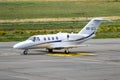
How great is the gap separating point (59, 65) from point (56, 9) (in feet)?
305

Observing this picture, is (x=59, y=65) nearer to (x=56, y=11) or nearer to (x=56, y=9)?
(x=56, y=11)

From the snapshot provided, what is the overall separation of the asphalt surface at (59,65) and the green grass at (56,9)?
67.6 m

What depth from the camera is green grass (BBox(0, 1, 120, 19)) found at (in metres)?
122

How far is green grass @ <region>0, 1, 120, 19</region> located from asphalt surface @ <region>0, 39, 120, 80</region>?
67555mm

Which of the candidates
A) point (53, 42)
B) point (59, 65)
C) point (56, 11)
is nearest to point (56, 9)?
→ point (56, 11)

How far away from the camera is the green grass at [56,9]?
121875 millimetres

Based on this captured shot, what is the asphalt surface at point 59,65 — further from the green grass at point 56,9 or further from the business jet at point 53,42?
the green grass at point 56,9

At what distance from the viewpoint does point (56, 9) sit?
433 ft

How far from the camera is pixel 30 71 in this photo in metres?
36.2

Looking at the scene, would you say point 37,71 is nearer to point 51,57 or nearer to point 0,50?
point 51,57

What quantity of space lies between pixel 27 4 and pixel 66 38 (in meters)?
91.3

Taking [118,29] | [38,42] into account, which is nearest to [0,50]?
[38,42]

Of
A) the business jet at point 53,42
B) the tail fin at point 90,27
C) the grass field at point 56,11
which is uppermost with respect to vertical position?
the grass field at point 56,11

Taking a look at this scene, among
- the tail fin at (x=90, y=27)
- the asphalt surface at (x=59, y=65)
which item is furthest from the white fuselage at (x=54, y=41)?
the tail fin at (x=90, y=27)
